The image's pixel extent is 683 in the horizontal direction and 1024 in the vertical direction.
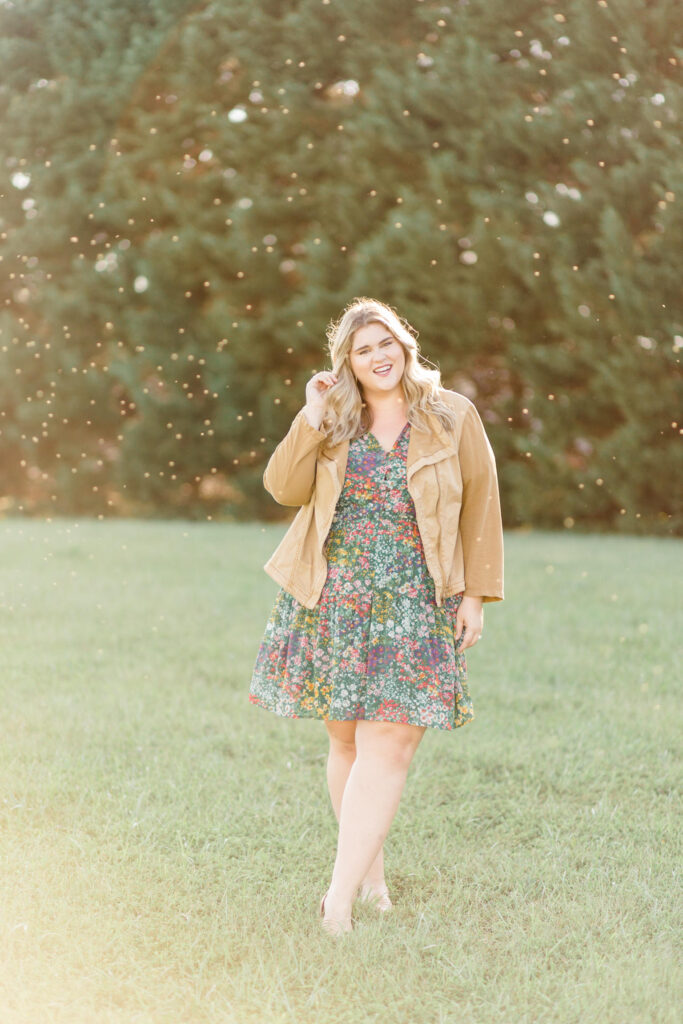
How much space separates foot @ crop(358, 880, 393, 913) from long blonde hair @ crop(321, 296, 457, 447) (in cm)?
106

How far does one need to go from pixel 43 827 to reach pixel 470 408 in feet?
5.52

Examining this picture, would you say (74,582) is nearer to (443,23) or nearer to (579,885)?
(579,885)

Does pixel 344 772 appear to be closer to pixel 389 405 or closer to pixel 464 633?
pixel 464 633

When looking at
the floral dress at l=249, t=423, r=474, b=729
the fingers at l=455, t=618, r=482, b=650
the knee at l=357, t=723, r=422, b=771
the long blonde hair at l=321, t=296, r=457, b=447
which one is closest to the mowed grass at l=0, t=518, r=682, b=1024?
the knee at l=357, t=723, r=422, b=771

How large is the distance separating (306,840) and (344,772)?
508 millimetres

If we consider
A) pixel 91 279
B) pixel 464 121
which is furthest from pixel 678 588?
pixel 91 279

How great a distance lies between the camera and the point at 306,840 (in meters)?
3.21

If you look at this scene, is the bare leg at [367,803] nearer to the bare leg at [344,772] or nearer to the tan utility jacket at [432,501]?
the bare leg at [344,772]

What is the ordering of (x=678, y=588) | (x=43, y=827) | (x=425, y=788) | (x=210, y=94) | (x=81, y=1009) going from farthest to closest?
(x=210, y=94) < (x=678, y=588) < (x=425, y=788) < (x=43, y=827) < (x=81, y=1009)

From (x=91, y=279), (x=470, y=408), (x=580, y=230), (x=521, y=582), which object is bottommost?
(x=521, y=582)

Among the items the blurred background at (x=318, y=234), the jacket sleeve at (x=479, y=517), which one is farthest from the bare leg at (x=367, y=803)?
the blurred background at (x=318, y=234)

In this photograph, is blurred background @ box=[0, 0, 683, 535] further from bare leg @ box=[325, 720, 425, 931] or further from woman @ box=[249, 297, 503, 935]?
bare leg @ box=[325, 720, 425, 931]

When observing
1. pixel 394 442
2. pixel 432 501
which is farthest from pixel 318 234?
pixel 432 501

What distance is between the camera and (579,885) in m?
2.87
